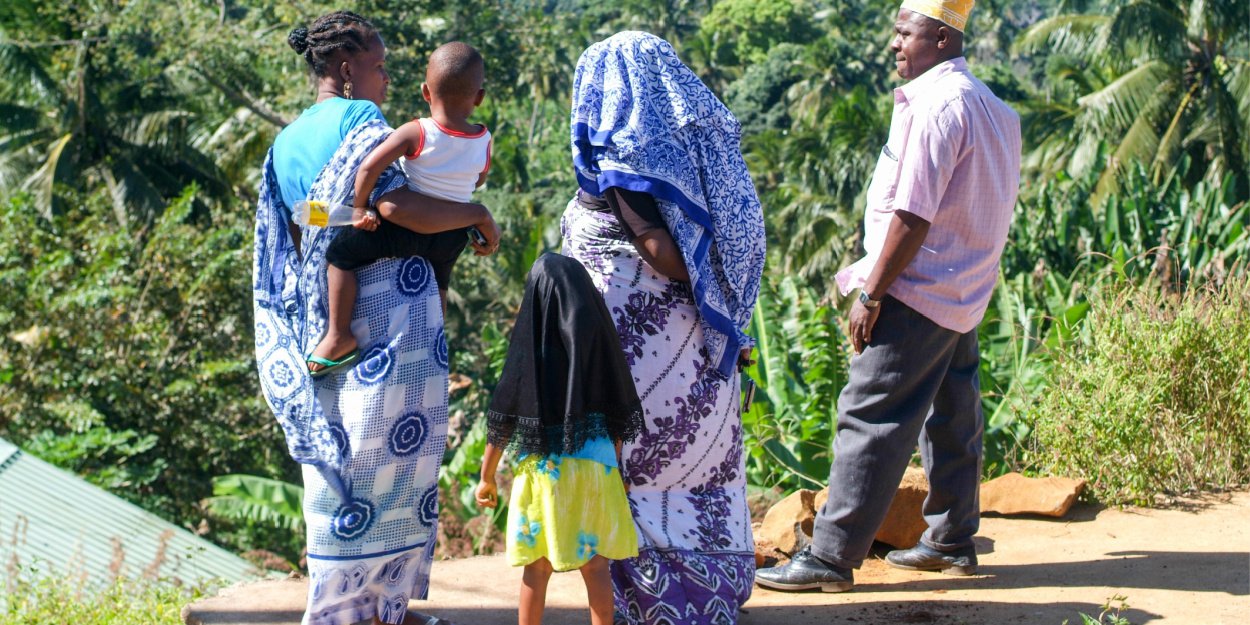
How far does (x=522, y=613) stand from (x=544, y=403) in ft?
1.65

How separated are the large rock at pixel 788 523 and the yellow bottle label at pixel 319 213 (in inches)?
72.4

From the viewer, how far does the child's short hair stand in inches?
114

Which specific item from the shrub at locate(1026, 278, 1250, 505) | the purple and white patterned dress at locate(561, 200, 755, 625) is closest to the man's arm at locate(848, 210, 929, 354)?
the purple and white patterned dress at locate(561, 200, 755, 625)

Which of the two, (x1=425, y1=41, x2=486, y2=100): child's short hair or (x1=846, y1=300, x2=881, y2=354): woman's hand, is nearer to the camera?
(x1=425, y1=41, x2=486, y2=100): child's short hair

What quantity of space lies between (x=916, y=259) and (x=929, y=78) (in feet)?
1.65

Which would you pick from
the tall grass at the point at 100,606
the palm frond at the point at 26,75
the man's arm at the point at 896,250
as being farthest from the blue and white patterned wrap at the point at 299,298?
the palm frond at the point at 26,75

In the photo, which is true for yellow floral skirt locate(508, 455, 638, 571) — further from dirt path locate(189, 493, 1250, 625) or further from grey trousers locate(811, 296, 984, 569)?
grey trousers locate(811, 296, 984, 569)

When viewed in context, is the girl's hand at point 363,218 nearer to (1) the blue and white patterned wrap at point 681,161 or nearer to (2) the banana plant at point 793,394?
(1) the blue and white patterned wrap at point 681,161

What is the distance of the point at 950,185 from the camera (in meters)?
3.35

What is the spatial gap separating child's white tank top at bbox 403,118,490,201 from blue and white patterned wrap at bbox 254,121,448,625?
2.0 inches

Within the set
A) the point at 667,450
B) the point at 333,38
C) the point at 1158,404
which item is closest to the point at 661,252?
the point at 667,450

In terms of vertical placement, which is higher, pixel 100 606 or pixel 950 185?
pixel 950 185

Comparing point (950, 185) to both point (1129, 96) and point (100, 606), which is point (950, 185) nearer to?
point (100, 606)

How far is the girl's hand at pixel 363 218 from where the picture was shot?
2889 mm
